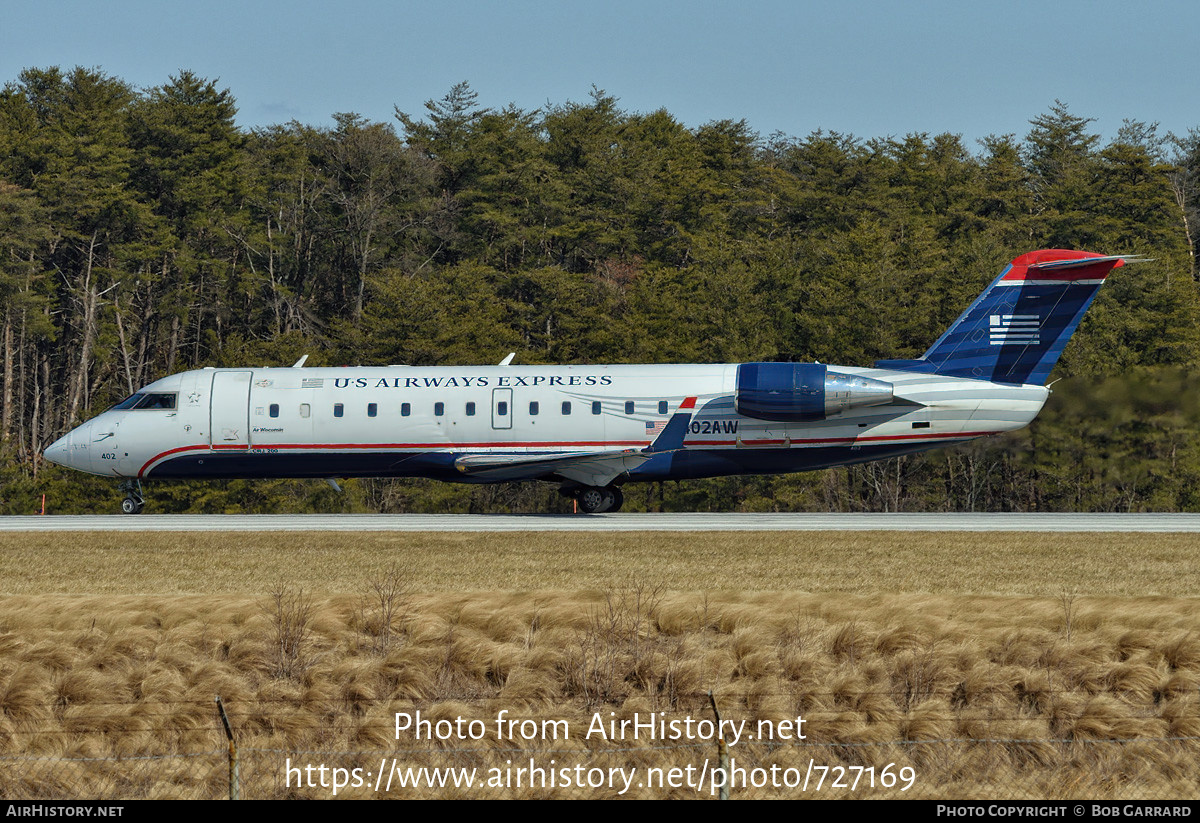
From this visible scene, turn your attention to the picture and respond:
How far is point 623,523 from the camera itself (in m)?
30.9

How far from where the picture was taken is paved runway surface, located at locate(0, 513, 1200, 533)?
2980 centimetres

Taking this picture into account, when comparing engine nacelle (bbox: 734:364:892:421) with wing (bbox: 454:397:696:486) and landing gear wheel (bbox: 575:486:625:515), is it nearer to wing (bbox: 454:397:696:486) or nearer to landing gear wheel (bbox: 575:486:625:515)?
wing (bbox: 454:397:696:486)

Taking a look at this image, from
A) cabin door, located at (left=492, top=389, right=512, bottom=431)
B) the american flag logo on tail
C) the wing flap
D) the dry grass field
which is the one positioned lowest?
the dry grass field

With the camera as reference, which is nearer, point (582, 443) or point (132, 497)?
point (582, 443)

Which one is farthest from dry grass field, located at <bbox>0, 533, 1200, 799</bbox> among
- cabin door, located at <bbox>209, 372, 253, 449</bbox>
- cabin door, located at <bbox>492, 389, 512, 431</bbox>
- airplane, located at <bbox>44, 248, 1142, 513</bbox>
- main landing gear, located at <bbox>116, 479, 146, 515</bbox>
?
main landing gear, located at <bbox>116, 479, 146, 515</bbox>

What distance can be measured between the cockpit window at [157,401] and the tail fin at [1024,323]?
1853 centimetres

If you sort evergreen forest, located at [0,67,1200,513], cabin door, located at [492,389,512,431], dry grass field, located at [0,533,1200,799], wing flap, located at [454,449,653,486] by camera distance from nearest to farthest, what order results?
dry grass field, located at [0,533,1200,799] < wing flap, located at [454,449,653,486] < cabin door, located at [492,389,512,431] < evergreen forest, located at [0,67,1200,513]

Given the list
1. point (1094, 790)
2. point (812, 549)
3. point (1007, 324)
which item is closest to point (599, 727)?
point (1094, 790)

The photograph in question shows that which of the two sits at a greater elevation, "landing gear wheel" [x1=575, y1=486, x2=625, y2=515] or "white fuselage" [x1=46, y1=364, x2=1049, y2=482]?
"white fuselage" [x1=46, y1=364, x2=1049, y2=482]

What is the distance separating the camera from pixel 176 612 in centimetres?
1967

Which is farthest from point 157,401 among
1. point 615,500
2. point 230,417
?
point 615,500

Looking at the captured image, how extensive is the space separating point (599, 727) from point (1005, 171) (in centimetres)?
6873

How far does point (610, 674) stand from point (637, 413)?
14.8 m

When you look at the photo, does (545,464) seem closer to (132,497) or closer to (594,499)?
(594,499)
